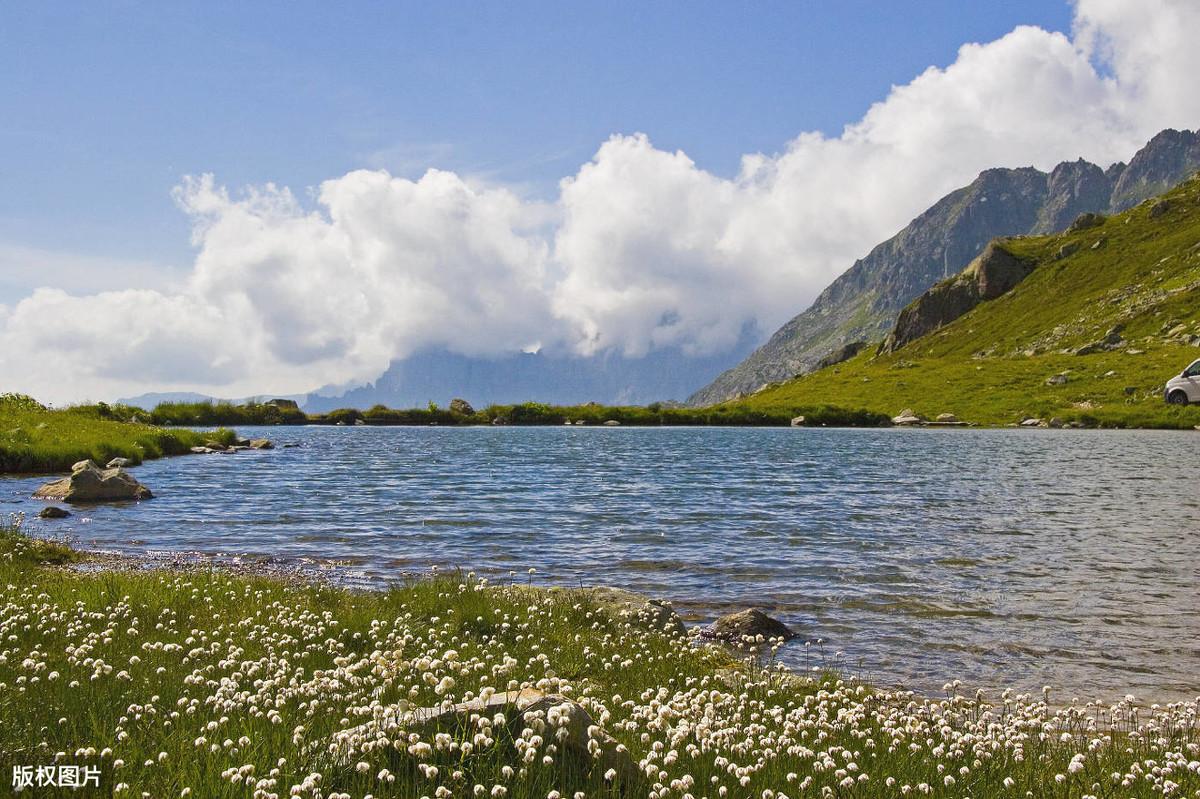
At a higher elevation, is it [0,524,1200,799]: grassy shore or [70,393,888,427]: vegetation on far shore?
[70,393,888,427]: vegetation on far shore

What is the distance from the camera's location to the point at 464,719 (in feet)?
22.2

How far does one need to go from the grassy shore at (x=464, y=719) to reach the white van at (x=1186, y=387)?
8032 cm

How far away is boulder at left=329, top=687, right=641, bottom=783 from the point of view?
20.9 feet

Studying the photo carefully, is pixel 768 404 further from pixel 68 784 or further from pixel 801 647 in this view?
pixel 68 784

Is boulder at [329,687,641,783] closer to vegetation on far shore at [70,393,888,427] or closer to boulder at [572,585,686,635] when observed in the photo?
boulder at [572,585,686,635]

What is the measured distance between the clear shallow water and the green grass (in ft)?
9.33

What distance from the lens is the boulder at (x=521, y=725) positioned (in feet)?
20.9

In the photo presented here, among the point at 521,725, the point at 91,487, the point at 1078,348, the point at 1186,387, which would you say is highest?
the point at 1078,348

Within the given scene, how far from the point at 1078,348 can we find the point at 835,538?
440ft

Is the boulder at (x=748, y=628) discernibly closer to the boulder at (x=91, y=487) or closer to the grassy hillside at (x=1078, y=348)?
the boulder at (x=91, y=487)

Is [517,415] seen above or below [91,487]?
above

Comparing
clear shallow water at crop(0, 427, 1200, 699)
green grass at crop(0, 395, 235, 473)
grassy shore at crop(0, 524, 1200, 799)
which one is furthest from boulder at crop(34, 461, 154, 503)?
grassy shore at crop(0, 524, 1200, 799)

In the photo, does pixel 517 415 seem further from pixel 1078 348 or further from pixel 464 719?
pixel 464 719

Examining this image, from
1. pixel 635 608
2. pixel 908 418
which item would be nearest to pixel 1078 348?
pixel 908 418
